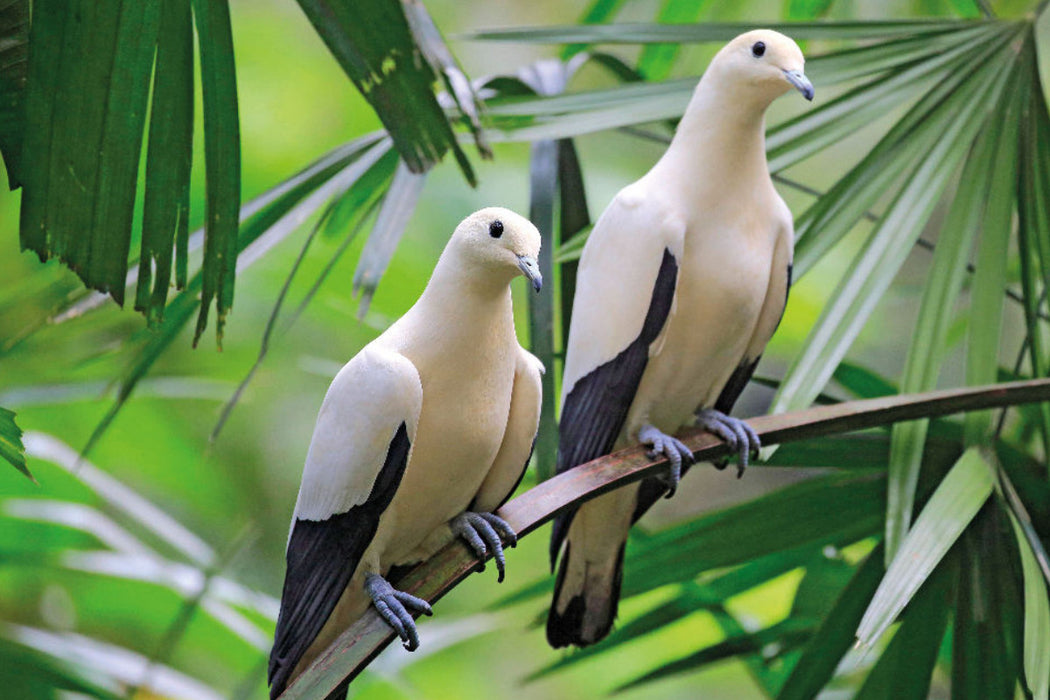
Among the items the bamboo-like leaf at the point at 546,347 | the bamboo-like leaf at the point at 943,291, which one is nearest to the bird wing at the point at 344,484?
the bamboo-like leaf at the point at 546,347

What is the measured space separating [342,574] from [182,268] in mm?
394

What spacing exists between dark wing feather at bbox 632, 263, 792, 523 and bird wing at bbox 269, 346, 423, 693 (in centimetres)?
62

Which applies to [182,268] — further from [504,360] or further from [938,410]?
[938,410]

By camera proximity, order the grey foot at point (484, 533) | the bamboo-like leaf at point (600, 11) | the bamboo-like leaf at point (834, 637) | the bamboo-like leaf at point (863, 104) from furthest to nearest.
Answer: the bamboo-like leaf at point (600, 11) < the bamboo-like leaf at point (863, 104) < the bamboo-like leaf at point (834, 637) < the grey foot at point (484, 533)

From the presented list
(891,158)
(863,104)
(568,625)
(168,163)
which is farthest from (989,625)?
(168,163)

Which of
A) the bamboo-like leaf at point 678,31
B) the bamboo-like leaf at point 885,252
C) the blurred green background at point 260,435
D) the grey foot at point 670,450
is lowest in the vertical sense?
the blurred green background at point 260,435

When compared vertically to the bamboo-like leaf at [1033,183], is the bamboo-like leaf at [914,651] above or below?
below

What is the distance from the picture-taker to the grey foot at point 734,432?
1.58m

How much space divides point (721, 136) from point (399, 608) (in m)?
0.82

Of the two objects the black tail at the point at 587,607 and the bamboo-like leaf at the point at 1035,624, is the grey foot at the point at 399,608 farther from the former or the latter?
the bamboo-like leaf at the point at 1035,624

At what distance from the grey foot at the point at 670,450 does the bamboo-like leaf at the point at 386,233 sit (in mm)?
463

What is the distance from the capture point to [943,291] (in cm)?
170

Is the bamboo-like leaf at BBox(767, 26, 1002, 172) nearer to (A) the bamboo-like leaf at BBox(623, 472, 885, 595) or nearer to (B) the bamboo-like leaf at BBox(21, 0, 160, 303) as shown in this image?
(A) the bamboo-like leaf at BBox(623, 472, 885, 595)

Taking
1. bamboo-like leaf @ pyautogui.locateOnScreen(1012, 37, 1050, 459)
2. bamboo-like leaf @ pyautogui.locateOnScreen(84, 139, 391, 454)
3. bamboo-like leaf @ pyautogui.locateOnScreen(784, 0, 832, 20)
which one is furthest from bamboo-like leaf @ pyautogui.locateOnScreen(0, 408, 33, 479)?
bamboo-like leaf @ pyautogui.locateOnScreen(784, 0, 832, 20)
